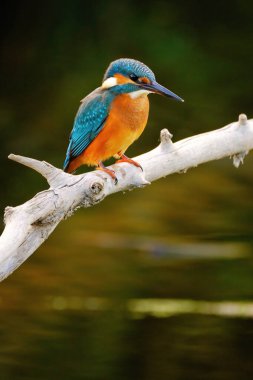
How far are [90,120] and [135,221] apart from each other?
3.20 m

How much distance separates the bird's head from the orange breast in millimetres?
38

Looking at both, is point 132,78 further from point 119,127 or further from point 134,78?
point 119,127

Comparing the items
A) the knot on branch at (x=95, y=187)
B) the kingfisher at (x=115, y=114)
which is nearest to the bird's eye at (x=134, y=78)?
the kingfisher at (x=115, y=114)

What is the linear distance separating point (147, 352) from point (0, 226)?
209 centimetres

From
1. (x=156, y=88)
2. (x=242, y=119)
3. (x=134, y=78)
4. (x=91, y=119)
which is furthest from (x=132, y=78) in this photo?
(x=242, y=119)

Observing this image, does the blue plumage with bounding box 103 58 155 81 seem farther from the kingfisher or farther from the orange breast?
the orange breast

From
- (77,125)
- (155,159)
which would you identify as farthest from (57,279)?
(155,159)

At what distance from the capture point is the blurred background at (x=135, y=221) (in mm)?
4688

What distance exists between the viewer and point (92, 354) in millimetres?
4715

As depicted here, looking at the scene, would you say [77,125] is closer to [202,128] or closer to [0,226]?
[0,226]

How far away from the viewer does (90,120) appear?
3426mm

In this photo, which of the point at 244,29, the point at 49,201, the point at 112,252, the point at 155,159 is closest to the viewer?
the point at 49,201

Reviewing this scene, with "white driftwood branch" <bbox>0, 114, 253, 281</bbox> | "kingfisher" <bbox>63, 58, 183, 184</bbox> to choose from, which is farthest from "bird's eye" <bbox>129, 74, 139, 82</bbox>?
"white driftwood branch" <bbox>0, 114, 253, 281</bbox>

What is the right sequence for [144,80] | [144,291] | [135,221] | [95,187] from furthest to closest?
[135,221]
[144,291]
[144,80]
[95,187]
